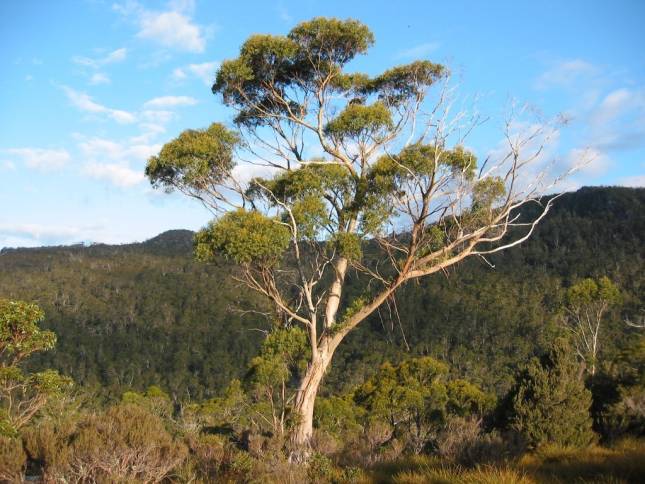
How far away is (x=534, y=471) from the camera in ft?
18.7

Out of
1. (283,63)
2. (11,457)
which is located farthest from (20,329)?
(283,63)

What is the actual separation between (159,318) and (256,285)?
77424mm

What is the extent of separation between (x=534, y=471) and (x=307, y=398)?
12.8ft

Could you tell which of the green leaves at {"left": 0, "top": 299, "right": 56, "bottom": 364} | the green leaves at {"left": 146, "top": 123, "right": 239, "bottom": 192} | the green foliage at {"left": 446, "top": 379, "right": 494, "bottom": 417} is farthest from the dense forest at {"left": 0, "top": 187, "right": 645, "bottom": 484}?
the green leaves at {"left": 146, "top": 123, "right": 239, "bottom": 192}

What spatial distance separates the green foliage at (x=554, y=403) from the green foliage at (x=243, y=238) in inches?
190

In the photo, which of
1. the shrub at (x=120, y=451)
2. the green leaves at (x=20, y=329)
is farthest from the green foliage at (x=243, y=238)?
the green leaves at (x=20, y=329)

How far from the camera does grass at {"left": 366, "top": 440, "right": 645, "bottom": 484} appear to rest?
4.98 metres

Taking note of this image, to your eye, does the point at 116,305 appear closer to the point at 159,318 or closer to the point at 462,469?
the point at 159,318

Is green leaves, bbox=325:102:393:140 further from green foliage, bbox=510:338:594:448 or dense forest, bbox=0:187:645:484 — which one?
green foliage, bbox=510:338:594:448

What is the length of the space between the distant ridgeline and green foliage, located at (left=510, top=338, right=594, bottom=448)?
33991 millimetres

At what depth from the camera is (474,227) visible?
9.40 meters

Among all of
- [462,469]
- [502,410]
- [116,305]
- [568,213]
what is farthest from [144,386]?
[568,213]

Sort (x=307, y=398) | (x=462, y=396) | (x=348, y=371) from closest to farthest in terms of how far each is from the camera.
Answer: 1. (x=307, y=398)
2. (x=462, y=396)
3. (x=348, y=371)

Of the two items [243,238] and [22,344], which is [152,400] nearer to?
[22,344]
